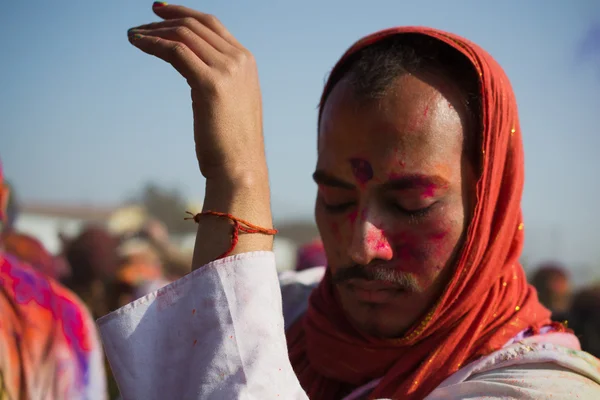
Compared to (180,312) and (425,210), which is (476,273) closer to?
(425,210)

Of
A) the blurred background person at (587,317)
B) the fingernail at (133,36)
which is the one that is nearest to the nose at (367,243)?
the fingernail at (133,36)

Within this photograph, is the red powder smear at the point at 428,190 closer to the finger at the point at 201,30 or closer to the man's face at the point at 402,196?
the man's face at the point at 402,196

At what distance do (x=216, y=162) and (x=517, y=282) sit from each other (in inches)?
41.7

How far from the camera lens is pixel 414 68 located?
5.79ft

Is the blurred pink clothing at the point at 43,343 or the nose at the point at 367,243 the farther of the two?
the blurred pink clothing at the point at 43,343

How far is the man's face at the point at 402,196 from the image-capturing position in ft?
5.49

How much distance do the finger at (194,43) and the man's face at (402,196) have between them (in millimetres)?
523

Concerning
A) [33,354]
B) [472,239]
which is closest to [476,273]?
[472,239]

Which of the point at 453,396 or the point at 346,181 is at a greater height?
the point at 346,181

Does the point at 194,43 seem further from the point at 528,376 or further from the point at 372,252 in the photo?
the point at 528,376

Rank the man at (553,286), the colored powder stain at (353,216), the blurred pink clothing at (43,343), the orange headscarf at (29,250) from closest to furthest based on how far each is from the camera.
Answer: the colored powder stain at (353,216), the blurred pink clothing at (43,343), the orange headscarf at (29,250), the man at (553,286)

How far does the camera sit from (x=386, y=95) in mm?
1713

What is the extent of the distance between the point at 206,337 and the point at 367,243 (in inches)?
21.3

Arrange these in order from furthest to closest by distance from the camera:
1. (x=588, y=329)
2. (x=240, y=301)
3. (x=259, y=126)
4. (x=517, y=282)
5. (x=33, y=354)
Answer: (x=588, y=329) < (x=33, y=354) < (x=517, y=282) < (x=259, y=126) < (x=240, y=301)
